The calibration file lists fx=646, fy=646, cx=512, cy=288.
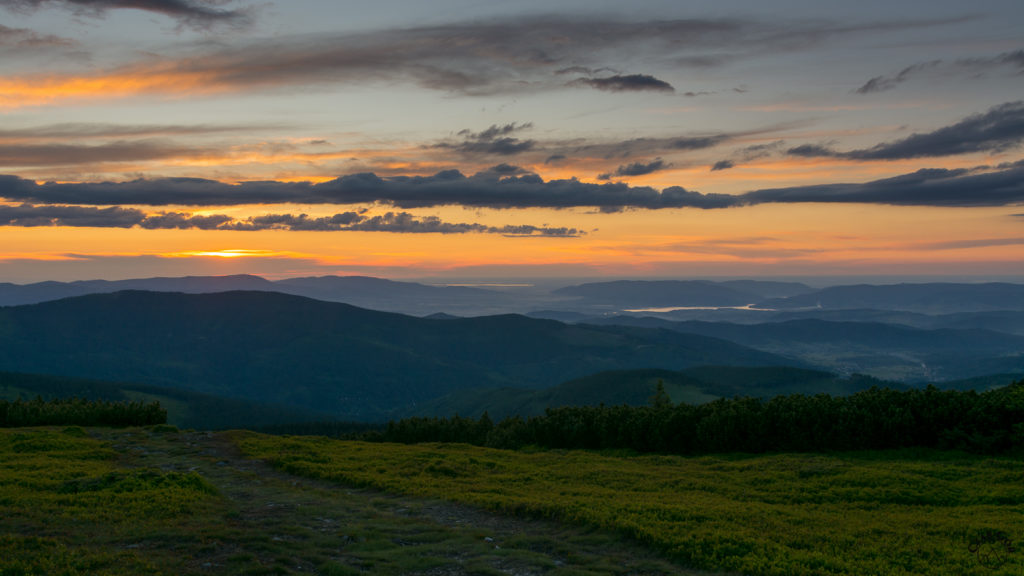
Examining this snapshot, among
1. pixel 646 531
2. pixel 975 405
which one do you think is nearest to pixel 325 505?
pixel 646 531

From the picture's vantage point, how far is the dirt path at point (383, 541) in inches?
720

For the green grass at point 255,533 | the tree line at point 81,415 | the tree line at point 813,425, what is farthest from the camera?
the tree line at point 81,415

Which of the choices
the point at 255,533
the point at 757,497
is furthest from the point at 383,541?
the point at 757,497

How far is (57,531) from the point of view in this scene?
20094 mm

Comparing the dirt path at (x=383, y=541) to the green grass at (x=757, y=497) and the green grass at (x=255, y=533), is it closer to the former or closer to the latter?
the green grass at (x=255, y=533)

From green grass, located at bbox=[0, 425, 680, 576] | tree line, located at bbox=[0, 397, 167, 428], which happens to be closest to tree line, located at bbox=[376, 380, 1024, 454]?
green grass, located at bbox=[0, 425, 680, 576]

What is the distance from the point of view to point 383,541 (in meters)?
20.8

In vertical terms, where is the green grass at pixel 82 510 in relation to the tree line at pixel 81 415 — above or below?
above

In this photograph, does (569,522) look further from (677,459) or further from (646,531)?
(677,459)

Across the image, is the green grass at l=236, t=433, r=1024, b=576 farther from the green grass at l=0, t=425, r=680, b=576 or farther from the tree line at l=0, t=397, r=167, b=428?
the tree line at l=0, t=397, r=167, b=428

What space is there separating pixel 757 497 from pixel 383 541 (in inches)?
660

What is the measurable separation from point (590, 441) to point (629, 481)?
724 inches

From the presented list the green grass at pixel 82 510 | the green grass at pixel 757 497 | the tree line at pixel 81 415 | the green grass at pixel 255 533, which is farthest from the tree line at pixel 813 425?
the tree line at pixel 81 415

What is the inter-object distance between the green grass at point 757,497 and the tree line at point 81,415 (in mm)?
18430
